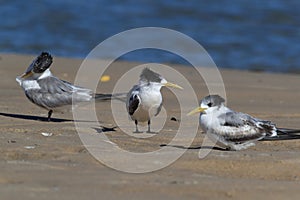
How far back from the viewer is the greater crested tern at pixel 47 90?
8.31 meters

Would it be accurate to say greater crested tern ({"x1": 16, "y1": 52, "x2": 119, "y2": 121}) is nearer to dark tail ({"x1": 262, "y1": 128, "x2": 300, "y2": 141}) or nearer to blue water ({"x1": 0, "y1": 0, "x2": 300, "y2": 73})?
dark tail ({"x1": 262, "y1": 128, "x2": 300, "y2": 141})

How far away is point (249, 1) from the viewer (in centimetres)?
2323

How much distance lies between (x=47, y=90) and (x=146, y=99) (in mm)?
1355

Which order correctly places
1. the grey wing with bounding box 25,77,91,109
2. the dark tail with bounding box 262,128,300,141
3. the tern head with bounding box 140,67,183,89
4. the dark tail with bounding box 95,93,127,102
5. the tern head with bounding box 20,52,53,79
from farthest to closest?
1. the dark tail with bounding box 95,93,127,102
2. the tern head with bounding box 20,52,53,79
3. the grey wing with bounding box 25,77,91,109
4. the tern head with bounding box 140,67,183,89
5. the dark tail with bounding box 262,128,300,141

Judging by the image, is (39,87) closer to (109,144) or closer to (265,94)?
(109,144)

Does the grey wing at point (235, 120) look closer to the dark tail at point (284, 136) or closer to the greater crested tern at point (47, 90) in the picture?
the dark tail at point (284, 136)

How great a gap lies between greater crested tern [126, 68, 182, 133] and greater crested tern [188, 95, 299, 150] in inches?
36.4

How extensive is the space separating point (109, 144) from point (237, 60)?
944 cm

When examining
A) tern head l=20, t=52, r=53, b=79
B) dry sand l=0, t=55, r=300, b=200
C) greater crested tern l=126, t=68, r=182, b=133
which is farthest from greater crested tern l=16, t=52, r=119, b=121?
greater crested tern l=126, t=68, r=182, b=133

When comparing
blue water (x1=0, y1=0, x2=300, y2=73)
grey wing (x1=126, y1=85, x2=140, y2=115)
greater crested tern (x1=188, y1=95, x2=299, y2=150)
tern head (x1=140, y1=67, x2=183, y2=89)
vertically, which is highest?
blue water (x1=0, y1=0, x2=300, y2=73)

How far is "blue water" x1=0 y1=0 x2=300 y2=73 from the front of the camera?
1602 cm

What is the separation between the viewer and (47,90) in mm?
8391

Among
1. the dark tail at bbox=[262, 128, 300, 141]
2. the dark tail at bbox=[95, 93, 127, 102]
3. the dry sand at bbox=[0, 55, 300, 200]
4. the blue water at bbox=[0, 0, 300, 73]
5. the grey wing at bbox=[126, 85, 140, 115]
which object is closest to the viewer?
the dry sand at bbox=[0, 55, 300, 200]

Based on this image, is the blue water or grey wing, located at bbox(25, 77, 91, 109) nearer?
grey wing, located at bbox(25, 77, 91, 109)
